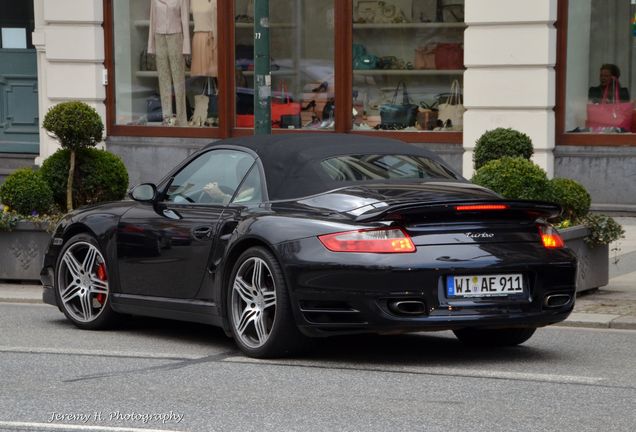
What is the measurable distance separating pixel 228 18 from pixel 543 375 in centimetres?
1283

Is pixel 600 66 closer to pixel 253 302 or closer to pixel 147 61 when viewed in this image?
pixel 147 61

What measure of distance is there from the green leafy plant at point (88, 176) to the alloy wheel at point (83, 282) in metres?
3.52

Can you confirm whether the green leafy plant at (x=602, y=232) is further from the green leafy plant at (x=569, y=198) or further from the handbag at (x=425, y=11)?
the handbag at (x=425, y=11)

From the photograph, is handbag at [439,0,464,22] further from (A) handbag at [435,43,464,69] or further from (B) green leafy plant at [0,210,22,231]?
(B) green leafy plant at [0,210,22,231]

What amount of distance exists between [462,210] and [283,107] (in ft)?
39.3

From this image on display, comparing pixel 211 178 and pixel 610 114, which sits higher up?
pixel 610 114

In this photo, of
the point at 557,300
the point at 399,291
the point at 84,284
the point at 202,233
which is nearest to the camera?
the point at 399,291

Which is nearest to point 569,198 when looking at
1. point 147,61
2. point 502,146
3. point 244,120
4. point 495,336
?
point 502,146

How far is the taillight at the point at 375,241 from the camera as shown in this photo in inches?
316

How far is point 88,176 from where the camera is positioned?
13875mm

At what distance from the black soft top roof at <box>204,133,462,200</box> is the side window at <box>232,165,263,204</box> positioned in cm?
8

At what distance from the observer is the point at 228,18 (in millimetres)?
20000

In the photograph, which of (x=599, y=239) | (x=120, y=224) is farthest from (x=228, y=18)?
(x=120, y=224)

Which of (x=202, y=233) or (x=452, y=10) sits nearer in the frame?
(x=202, y=233)
